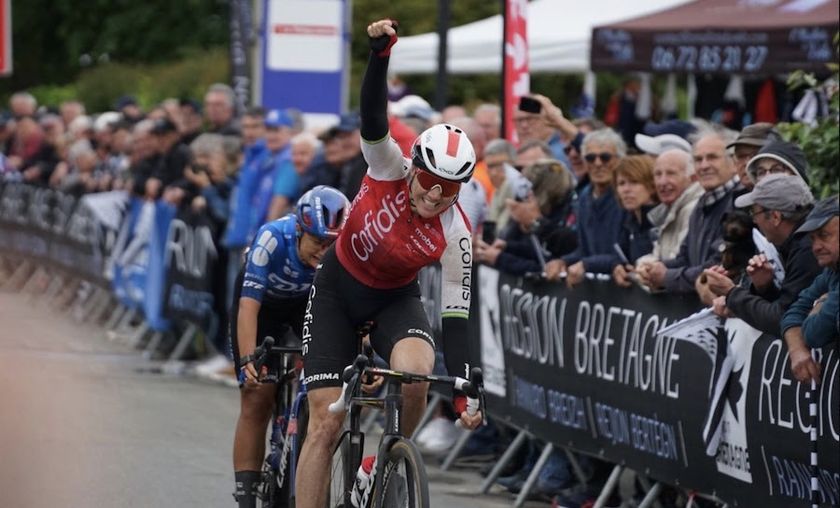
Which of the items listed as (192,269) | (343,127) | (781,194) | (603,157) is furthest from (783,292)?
(192,269)

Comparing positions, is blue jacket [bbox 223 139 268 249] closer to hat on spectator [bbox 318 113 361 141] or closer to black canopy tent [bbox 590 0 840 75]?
hat on spectator [bbox 318 113 361 141]

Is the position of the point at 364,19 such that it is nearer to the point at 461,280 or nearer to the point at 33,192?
the point at 33,192

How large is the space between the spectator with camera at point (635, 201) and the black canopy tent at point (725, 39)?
160 inches

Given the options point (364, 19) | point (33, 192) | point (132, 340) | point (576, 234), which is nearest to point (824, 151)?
point (576, 234)

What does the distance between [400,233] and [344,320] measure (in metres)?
0.53

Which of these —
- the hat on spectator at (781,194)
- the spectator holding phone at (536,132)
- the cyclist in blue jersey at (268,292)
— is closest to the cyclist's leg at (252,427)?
the cyclist in blue jersey at (268,292)

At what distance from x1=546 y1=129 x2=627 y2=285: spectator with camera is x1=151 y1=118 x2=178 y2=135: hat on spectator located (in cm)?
843

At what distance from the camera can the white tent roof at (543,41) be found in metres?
20.1

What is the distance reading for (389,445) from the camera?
24.8 feet

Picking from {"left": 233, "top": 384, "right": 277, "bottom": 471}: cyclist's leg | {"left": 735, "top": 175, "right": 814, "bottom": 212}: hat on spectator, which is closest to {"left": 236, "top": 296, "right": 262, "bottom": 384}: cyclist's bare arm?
{"left": 233, "top": 384, "right": 277, "bottom": 471}: cyclist's leg

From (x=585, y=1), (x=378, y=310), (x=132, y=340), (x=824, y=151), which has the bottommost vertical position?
(x=132, y=340)

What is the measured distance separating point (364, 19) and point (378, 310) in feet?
107

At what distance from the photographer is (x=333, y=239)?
8.55 meters

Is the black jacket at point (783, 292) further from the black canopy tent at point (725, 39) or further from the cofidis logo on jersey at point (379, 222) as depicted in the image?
the black canopy tent at point (725, 39)
